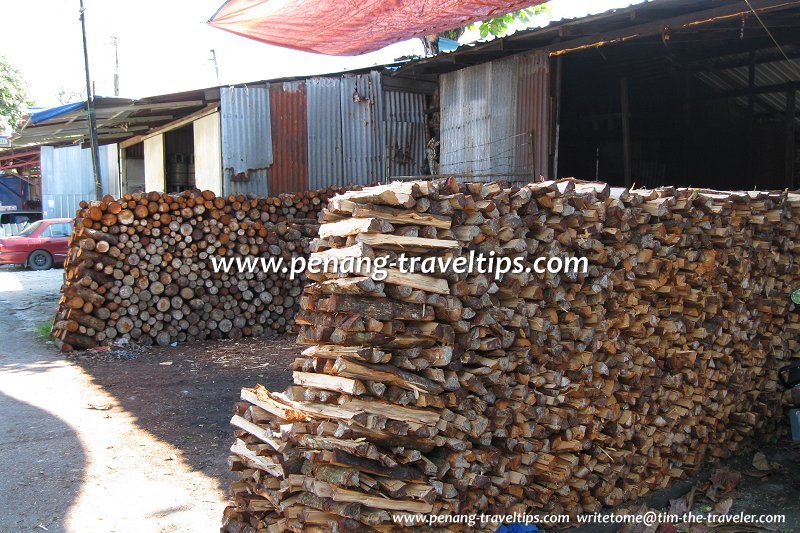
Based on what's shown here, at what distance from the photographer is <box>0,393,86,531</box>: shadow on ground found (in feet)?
16.5

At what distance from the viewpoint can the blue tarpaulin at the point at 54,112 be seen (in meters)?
11.2

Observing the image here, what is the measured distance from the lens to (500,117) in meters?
10.5

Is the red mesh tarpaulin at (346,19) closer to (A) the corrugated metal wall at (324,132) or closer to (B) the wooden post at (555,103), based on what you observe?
(B) the wooden post at (555,103)

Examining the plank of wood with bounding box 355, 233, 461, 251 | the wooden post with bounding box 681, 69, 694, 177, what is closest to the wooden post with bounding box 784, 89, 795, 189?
the wooden post with bounding box 681, 69, 694, 177

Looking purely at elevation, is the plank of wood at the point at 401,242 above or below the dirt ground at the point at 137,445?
above

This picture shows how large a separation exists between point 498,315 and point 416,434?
3.09 ft

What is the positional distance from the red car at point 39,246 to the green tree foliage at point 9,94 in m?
17.4

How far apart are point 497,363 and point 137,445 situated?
388cm

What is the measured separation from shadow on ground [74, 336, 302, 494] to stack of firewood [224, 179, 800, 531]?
1.90 meters

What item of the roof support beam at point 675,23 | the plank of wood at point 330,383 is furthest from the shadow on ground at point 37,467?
the roof support beam at point 675,23

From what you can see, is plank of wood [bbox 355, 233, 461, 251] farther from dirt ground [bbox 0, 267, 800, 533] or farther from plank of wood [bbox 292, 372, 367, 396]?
dirt ground [bbox 0, 267, 800, 533]

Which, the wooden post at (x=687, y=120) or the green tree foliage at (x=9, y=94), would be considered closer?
the wooden post at (x=687, y=120)

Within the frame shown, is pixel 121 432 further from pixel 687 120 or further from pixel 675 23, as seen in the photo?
pixel 687 120

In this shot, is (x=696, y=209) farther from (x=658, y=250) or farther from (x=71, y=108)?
(x=71, y=108)
